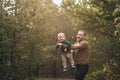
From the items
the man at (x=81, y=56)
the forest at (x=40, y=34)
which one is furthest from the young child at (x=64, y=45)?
the forest at (x=40, y=34)

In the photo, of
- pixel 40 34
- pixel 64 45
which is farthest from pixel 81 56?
pixel 40 34

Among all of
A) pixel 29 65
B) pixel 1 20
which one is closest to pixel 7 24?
pixel 1 20

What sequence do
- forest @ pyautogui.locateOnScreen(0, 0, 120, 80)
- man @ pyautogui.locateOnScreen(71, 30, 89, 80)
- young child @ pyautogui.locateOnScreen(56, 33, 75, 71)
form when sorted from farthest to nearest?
forest @ pyautogui.locateOnScreen(0, 0, 120, 80), man @ pyautogui.locateOnScreen(71, 30, 89, 80), young child @ pyautogui.locateOnScreen(56, 33, 75, 71)

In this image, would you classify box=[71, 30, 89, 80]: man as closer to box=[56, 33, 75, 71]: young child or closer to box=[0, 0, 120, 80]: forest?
box=[56, 33, 75, 71]: young child

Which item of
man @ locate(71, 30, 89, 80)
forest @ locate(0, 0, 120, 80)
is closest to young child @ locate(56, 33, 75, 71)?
man @ locate(71, 30, 89, 80)

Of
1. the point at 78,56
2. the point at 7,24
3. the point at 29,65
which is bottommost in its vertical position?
the point at 29,65

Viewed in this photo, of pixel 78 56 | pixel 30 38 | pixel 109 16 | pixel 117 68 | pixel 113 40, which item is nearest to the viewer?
pixel 78 56

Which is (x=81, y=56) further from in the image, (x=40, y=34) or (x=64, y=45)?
(x=40, y=34)

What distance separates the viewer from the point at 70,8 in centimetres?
2227

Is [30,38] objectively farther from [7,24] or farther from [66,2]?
[66,2]

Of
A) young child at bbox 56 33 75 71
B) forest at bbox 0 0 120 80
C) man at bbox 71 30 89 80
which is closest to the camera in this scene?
young child at bbox 56 33 75 71

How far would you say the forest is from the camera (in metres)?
21.2

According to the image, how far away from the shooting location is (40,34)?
28.4 m

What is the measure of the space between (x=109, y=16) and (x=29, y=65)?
13.1 metres
